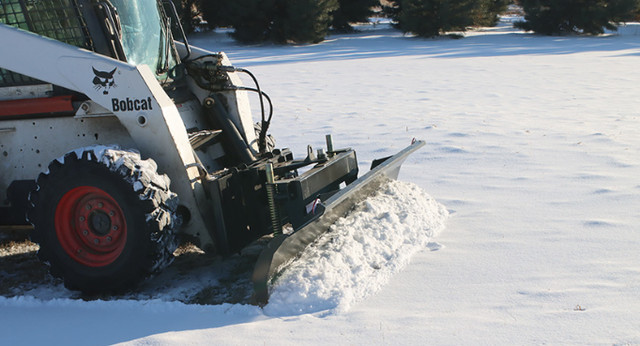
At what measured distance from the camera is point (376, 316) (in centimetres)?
397

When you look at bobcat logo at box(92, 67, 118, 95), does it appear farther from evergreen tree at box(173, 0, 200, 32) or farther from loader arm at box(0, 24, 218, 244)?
evergreen tree at box(173, 0, 200, 32)

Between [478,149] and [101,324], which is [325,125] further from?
[101,324]

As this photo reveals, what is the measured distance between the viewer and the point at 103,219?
468 centimetres

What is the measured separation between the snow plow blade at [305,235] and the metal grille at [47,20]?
2.04 meters

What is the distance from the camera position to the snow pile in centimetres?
417

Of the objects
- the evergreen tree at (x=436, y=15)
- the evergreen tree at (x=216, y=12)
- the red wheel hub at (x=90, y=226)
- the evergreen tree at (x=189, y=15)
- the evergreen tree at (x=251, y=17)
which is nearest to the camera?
the red wheel hub at (x=90, y=226)

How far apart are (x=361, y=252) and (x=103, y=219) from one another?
5.65ft

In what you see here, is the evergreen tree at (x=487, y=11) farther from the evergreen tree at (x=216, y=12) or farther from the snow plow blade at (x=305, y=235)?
the snow plow blade at (x=305, y=235)

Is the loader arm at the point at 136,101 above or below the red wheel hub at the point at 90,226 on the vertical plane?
above

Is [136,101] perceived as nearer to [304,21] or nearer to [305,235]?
[305,235]

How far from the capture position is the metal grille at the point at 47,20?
5.05 metres

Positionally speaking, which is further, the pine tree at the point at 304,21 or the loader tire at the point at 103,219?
the pine tree at the point at 304,21

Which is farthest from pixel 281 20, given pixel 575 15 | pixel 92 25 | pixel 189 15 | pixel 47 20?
pixel 92 25

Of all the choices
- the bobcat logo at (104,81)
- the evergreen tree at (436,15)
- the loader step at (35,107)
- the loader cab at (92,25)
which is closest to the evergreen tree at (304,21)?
the evergreen tree at (436,15)
